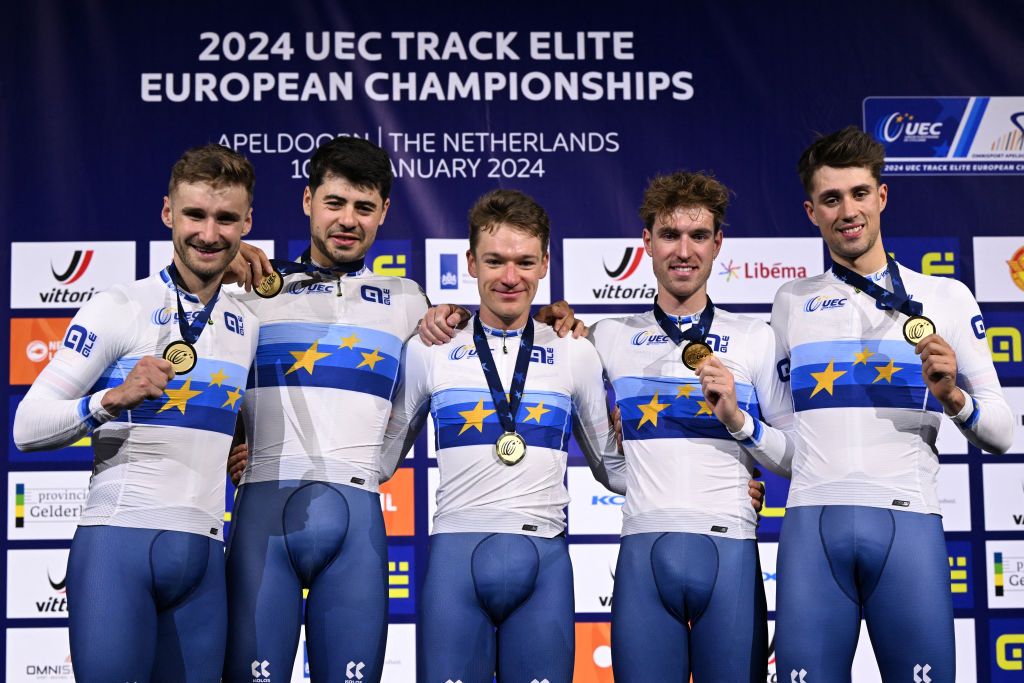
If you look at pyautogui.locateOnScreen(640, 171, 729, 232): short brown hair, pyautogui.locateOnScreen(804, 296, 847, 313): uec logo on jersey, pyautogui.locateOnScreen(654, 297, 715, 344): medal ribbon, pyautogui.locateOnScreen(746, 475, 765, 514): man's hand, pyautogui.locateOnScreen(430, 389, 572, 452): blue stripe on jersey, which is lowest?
pyautogui.locateOnScreen(746, 475, 765, 514): man's hand

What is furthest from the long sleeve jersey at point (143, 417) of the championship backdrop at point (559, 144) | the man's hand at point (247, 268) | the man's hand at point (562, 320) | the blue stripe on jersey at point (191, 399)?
the championship backdrop at point (559, 144)

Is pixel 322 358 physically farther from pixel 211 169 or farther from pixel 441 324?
pixel 211 169

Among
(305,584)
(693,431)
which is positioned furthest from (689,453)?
(305,584)

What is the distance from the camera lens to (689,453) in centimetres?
286

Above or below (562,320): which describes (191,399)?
below

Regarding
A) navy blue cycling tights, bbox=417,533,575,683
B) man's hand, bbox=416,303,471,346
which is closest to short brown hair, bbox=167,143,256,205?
man's hand, bbox=416,303,471,346

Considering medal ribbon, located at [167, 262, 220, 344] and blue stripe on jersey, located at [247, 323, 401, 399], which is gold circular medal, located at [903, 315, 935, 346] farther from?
medal ribbon, located at [167, 262, 220, 344]

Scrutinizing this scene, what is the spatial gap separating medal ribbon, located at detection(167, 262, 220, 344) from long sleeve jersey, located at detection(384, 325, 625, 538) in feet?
1.84

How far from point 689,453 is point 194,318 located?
4.28 feet

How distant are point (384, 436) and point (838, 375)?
1.23 metres

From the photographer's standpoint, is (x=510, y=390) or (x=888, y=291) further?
(x=888, y=291)

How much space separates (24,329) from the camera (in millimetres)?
4387

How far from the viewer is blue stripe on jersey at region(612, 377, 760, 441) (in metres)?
2.88

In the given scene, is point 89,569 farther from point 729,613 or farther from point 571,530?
point 571,530
